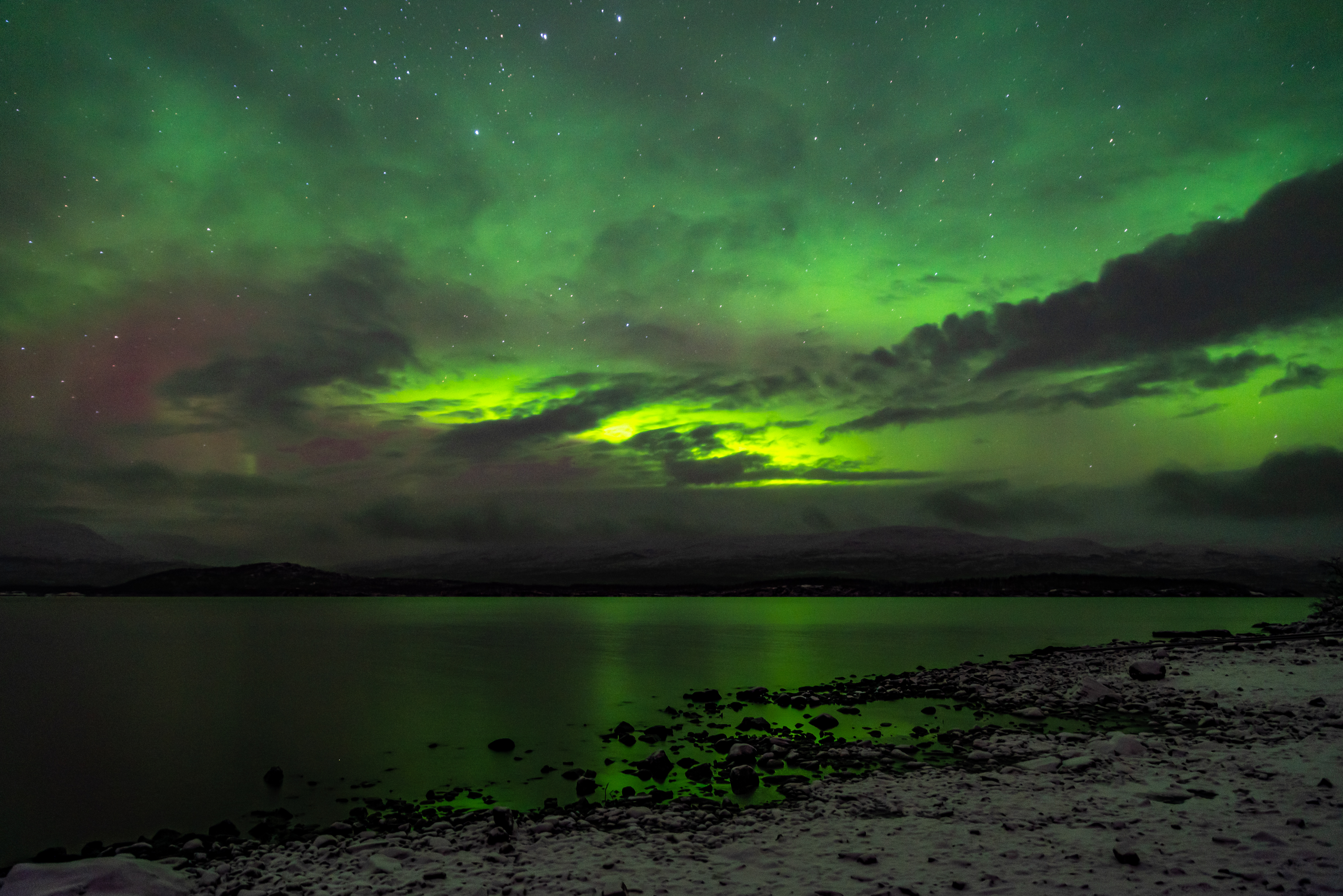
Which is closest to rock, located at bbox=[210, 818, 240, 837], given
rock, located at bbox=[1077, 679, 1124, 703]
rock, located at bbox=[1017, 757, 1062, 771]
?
rock, located at bbox=[1017, 757, 1062, 771]

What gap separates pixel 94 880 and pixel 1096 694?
2837cm

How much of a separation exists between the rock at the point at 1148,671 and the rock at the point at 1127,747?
46.2ft

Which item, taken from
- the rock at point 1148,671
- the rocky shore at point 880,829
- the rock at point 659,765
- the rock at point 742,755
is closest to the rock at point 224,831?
the rocky shore at point 880,829

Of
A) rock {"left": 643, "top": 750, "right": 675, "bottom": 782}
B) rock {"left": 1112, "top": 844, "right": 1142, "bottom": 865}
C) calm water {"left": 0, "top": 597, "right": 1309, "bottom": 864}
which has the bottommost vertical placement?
calm water {"left": 0, "top": 597, "right": 1309, "bottom": 864}

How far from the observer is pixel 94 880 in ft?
32.2

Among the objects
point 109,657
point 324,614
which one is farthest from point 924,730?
point 324,614

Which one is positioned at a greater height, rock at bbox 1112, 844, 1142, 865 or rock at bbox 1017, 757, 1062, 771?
rock at bbox 1112, 844, 1142, 865

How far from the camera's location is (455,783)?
18.8 metres

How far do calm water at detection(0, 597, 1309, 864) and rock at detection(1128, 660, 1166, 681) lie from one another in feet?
39.8

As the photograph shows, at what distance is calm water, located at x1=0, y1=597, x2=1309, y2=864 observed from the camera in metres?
19.2

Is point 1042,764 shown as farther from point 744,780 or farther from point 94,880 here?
point 94,880

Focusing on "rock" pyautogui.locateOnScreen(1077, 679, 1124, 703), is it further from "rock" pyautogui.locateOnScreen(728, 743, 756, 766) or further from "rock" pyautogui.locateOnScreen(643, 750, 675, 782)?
"rock" pyautogui.locateOnScreen(643, 750, 675, 782)

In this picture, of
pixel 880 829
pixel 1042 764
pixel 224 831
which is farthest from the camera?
pixel 1042 764

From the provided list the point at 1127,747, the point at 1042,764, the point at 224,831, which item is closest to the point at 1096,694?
the point at 1127,747
